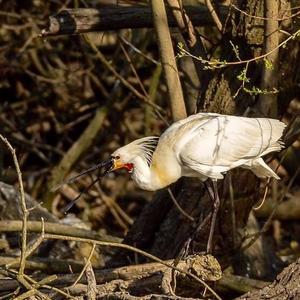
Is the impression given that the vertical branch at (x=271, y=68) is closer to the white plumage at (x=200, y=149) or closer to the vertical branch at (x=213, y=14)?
the white plumage at (x=200, y=149)

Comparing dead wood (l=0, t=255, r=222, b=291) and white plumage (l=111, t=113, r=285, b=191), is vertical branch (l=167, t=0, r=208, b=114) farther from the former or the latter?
dead wood (l=0, t=255, r=222, b=291)

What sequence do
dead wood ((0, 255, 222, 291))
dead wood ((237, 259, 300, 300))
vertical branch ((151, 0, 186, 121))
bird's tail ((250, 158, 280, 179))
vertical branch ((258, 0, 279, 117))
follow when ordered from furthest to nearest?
bird's tail ((250, 158, 280, 179))
vertical branch ((151, 0, 186, 121))
vertical branch ((258, 0, 279, 117))
dead wood ((0, 255, 222, 291))
dead wood ((237, 259, 300, 300))

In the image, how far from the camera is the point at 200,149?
→ 464 cm

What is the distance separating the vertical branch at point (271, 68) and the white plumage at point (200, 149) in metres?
0.15

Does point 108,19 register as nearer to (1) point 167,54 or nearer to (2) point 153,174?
(1) point 167,54

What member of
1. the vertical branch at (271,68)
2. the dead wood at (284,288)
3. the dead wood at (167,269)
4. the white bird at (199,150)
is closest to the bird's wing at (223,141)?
the white bird at (199,150)

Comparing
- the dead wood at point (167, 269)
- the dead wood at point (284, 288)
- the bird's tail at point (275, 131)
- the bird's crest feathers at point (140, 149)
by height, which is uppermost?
the bird's tail at point (275, 131)

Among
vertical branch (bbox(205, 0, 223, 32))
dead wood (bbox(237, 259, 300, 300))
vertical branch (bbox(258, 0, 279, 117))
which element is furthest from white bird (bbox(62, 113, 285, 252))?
dead wood (bbox(237, 259, 300, 300))

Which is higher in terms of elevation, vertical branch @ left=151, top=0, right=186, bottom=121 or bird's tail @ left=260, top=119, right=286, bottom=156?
vertical branch @ left=151, top=0, right=186, bottom=121

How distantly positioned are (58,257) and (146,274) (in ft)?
5.28

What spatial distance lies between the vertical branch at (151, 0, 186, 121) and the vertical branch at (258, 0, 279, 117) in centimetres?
41

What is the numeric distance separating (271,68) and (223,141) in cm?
44

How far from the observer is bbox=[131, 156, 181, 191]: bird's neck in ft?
15.4

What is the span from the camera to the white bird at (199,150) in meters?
4.65
